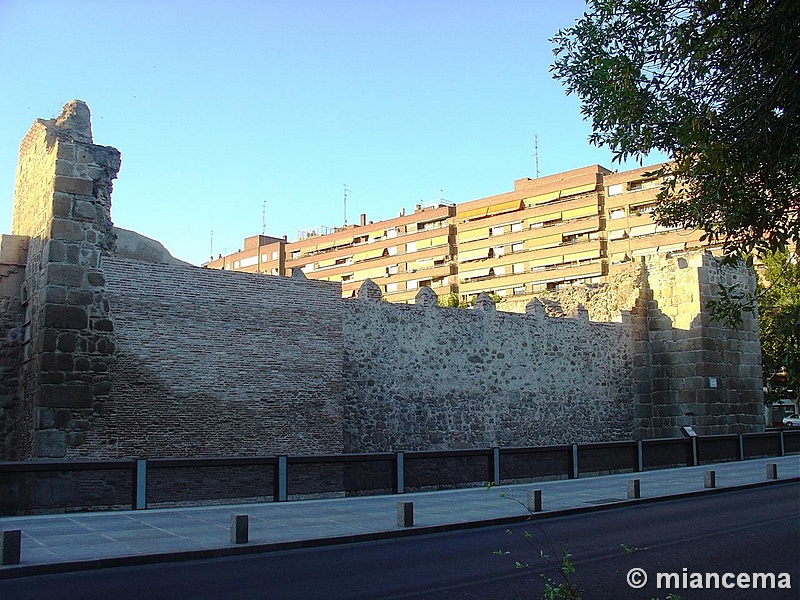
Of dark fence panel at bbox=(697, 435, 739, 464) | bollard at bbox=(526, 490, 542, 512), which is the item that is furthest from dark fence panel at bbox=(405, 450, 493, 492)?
dark fence panel at bbox=(697, 435, 739, 464)

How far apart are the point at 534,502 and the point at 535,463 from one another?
5.07 meters

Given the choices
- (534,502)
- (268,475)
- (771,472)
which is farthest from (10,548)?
(771,472)

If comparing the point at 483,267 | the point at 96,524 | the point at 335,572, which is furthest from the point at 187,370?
the point at 483,267

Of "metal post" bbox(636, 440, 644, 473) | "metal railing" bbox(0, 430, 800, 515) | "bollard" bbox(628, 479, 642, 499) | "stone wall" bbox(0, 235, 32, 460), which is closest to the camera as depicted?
"metal railing" bbox(0, 430, 800, 515)

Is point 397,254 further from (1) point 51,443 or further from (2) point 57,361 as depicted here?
(1) point 51,443

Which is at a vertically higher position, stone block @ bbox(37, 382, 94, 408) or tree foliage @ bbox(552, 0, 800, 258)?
tree foliage @ bbox(552, 0, 800, 258)

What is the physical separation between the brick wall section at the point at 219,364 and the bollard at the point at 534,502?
5640 millimetres

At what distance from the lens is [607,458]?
18812 mm

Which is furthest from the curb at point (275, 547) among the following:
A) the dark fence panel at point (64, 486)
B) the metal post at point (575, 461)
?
the metal post at point (575, 461)

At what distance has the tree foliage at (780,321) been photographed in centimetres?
593

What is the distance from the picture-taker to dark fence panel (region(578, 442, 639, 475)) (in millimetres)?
18297

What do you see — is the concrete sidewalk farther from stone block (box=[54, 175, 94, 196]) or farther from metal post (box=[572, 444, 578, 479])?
stone block (box=[54, 175, 94, 196])

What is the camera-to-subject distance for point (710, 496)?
14594 millimetres

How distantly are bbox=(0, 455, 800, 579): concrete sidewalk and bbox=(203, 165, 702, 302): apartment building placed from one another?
44.8 meters
